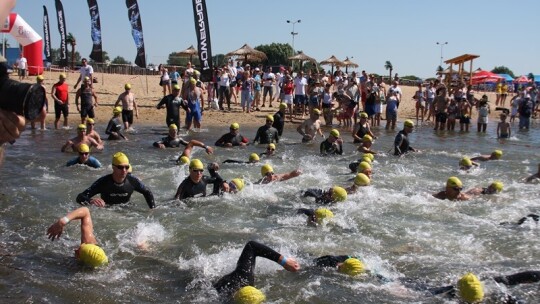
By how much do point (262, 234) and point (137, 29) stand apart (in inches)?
630

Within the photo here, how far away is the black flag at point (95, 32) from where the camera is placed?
23.3 metres

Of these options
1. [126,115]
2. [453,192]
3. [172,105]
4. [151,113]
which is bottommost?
[453,192]

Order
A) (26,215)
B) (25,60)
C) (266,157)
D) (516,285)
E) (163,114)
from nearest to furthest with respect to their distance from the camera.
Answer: (516,285)
(26,215)
(266,157)
(163,114)
(25,60)

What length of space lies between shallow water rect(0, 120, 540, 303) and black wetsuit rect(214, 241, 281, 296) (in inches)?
6.7

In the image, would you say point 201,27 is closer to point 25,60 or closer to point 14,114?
point 25,60

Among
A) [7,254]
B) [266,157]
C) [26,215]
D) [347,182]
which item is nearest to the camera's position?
[7,254]

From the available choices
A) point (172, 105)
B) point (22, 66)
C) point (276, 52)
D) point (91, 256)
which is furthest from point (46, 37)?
point (276, 52)

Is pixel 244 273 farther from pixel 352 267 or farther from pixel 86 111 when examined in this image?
pixel 86 111

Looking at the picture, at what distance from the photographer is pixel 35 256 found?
6480mm

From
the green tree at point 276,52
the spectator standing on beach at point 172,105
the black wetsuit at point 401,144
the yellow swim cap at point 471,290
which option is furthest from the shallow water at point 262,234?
the green tree at point 276,52

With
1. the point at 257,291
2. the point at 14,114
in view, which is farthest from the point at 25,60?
the point at 14,114

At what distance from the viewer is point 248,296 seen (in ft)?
17.6

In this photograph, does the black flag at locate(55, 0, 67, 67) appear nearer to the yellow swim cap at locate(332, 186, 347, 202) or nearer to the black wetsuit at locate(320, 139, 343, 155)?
the black wetsuit at locate(320, 139, 343, 155)

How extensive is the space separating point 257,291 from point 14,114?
3.84 m
